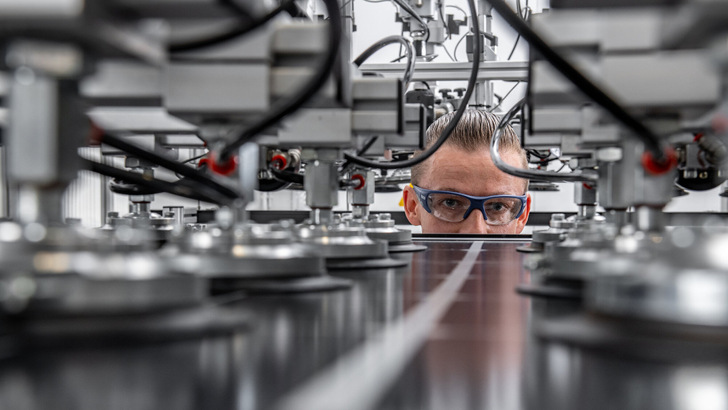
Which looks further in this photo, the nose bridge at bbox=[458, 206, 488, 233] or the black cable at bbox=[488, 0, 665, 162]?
the nose bridge at bbox=[458, 206, 488, 233]

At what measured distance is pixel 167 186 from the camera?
33.8 inches

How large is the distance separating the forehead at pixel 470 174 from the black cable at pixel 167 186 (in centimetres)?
178

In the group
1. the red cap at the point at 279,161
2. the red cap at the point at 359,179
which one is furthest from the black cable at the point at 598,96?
the red cap at the point at 279,161

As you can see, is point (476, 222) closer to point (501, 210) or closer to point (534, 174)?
point (501, 210)

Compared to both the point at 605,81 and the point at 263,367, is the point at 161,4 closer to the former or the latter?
the point at 263,367

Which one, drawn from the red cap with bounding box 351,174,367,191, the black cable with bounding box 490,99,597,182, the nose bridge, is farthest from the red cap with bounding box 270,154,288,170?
the nose bridge

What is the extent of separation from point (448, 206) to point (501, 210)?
Result: 20cm

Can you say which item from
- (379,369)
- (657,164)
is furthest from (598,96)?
(379,369)

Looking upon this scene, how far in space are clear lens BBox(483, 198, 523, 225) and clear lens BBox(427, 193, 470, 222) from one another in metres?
0.08

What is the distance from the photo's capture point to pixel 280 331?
1.40 feet

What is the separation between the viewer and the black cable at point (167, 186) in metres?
0.75

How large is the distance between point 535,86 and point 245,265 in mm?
312

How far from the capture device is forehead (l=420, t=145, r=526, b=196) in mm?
2607

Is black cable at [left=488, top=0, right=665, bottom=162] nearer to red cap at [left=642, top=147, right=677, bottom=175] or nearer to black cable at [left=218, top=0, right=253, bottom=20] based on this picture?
red cap at [left=642, top=147, right=677, bottom=175]
